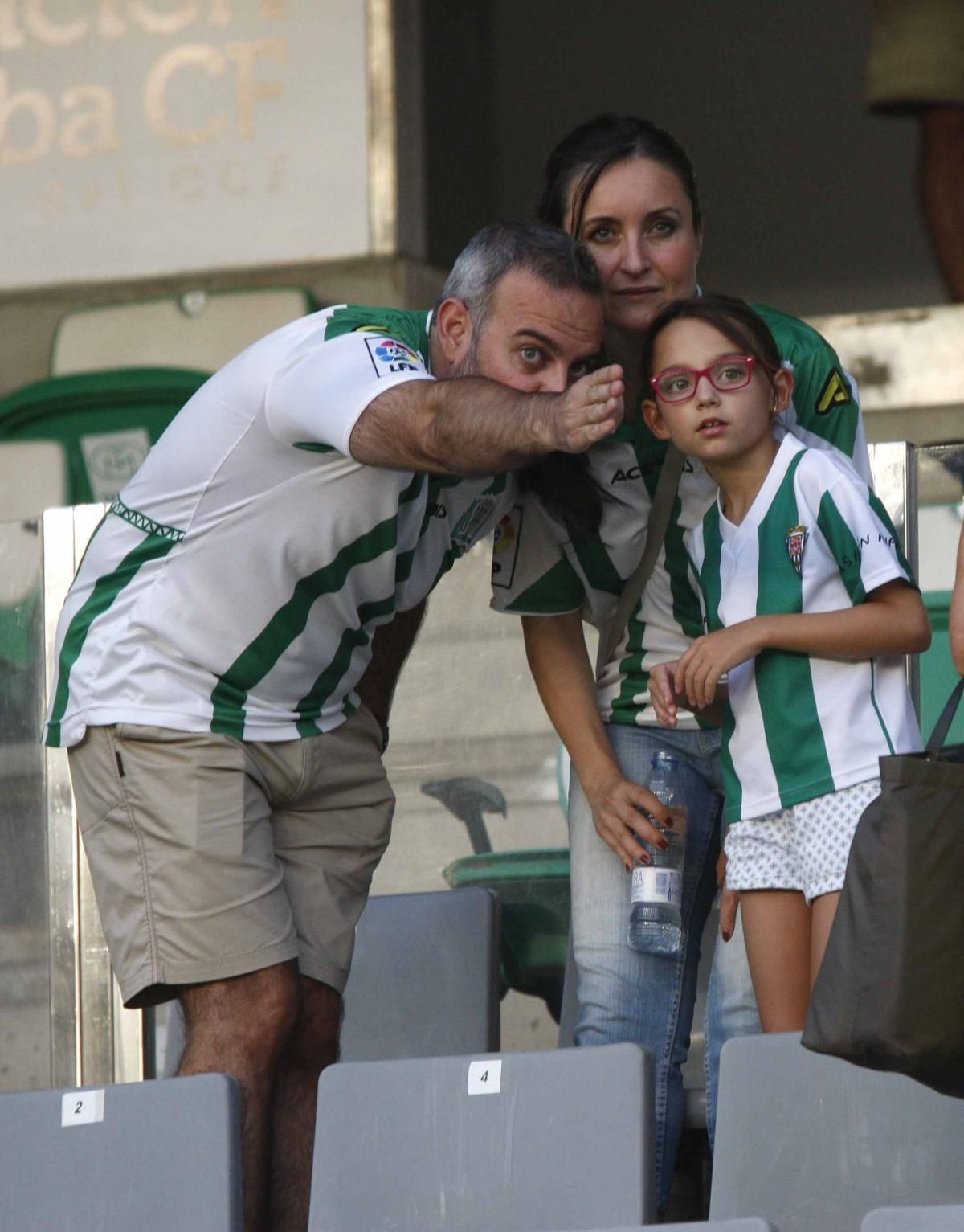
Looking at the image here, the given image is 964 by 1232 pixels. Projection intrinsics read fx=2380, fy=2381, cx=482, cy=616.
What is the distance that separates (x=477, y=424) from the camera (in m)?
2.84

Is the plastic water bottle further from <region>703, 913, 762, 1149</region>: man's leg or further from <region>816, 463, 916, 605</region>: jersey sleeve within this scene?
<region>816, 463, 916, 605</region>: jersey sleeve

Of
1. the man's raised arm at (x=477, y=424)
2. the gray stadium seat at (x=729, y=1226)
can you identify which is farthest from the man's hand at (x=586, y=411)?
the gray stadium seat at (x=729, y=1226)

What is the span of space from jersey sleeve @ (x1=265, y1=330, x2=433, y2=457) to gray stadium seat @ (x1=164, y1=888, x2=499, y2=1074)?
3.56 ft

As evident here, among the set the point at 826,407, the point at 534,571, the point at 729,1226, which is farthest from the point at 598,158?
the point at 729,1226

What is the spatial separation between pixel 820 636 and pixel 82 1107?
114 centimetres

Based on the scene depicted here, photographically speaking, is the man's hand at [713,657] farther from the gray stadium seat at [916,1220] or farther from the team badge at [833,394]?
the gray stadium seat at [916,1220]

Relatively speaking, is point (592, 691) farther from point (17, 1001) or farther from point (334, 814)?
point (17, 1001)

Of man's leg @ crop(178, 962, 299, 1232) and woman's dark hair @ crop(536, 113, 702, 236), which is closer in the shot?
man's leg @ crop(178, 962, 299, 1232)

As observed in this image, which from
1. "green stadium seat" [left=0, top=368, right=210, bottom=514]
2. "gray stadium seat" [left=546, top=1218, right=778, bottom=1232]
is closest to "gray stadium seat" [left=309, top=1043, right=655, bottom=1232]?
"gray stadium seat" [left=546, top=1218, right=778, bottom=1232]

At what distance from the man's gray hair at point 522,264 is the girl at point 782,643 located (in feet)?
0.44

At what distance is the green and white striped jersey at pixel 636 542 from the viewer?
130 inches

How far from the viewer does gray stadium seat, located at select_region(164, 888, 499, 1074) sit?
3.84 metres

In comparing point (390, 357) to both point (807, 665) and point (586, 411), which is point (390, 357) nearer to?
point (586, 411)

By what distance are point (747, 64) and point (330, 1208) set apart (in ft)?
16.5
